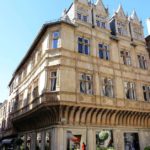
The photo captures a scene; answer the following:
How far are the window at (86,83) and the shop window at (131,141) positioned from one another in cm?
569

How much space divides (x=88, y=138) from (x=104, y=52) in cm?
854

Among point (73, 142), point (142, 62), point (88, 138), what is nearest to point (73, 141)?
point (73, 142)

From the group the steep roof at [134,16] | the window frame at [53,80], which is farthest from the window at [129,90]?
the steep roof at [134,16]

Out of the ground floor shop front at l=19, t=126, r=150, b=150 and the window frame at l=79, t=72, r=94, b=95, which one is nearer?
the ground floor shop front at l=19, t=126, r=150, b=150

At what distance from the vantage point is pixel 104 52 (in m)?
19.4

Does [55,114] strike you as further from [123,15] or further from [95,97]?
[123,15]

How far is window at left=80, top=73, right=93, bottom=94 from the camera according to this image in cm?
1660

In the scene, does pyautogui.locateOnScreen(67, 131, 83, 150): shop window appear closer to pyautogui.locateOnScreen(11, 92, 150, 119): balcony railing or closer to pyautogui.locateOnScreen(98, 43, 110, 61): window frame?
pyautogui.locateOnScreen(11, 92, 150, 119): balcony railing

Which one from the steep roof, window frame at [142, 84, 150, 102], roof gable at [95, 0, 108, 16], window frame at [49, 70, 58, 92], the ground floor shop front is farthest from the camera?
the steep roof

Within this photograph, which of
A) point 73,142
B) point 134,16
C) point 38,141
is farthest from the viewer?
point 134,16

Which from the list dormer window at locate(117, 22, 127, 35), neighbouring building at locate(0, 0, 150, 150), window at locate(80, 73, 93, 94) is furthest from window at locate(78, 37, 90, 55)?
dormer window at locate(117, 22, 127, 35)

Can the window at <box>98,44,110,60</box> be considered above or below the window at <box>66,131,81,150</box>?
above

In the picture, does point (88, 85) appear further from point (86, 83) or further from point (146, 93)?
point (146, 93)

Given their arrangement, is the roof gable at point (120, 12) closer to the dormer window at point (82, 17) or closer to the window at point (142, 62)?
the dormer window at point (82, 17)
